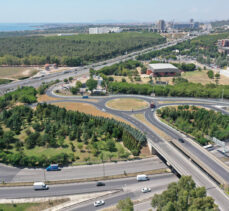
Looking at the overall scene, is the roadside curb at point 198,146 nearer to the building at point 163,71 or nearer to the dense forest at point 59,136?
the dense forest at point 59,136

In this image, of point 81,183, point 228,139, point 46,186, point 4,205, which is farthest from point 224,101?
point 4,205

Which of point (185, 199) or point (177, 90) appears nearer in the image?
point (185, 199)

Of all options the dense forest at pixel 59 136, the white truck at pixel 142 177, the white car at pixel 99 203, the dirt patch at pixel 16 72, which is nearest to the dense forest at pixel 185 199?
the white car at pixel 99 203

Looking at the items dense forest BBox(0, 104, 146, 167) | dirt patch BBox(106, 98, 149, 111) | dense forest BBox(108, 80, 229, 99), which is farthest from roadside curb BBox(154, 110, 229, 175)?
dense forest BBox(108, 80, 229, 99)

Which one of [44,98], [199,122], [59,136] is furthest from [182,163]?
[44,98]

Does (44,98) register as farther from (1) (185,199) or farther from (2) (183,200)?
(1) (185,199)

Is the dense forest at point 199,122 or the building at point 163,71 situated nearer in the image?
the dense forest at point 199,122

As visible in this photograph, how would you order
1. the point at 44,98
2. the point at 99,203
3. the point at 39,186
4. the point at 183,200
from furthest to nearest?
1. the point at 44,98
2. the point at 39,186
3. the point at 99,203
4. the point at 183,200

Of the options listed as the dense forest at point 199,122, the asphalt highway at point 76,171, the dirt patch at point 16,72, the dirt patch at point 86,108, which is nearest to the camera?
the asphalt highway at point 76,171
